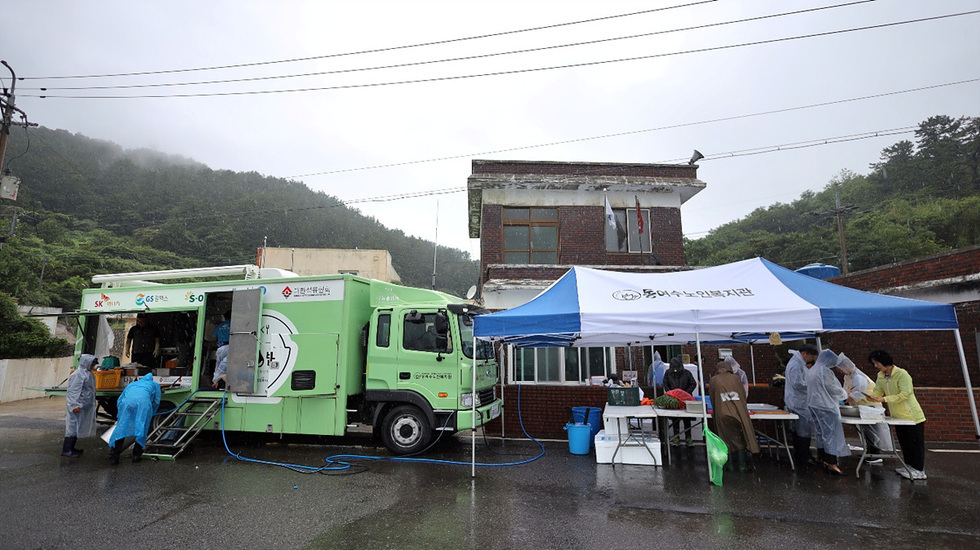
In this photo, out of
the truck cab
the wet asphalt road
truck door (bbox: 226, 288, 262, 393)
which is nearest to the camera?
the wet asphalt road

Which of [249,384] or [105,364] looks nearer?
[249,384]

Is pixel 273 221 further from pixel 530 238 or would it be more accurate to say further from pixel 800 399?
pixel 800 399

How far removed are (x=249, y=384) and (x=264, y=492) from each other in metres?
2.64

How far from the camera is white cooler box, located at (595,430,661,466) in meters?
7.40

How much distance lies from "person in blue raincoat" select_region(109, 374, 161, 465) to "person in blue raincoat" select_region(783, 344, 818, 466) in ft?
32.6

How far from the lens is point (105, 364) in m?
9.21

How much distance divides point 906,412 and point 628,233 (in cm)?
989

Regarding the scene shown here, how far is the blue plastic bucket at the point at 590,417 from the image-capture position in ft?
28.5

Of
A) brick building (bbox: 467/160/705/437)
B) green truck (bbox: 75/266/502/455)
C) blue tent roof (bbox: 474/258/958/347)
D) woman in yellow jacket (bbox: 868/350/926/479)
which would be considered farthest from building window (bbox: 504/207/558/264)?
woman in yellow jacket (bbox: 868/350/926/479)

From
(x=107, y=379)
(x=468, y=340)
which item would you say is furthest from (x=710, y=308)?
(x=107, y=379)

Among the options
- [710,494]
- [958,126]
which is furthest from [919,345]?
[958,126]

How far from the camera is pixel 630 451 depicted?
753cm

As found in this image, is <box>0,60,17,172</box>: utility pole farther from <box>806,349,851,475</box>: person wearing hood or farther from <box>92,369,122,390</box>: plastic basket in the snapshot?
<box>806,349,851,475</box>: person wearing hood

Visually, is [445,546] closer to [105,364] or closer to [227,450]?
[227,450]
